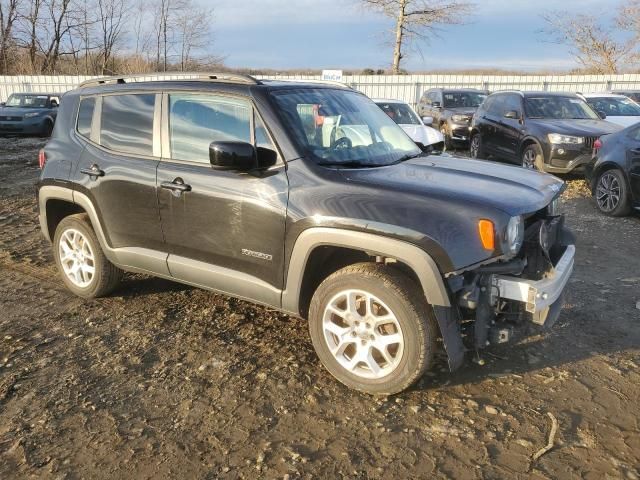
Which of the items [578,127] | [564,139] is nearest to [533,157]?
[564,139]

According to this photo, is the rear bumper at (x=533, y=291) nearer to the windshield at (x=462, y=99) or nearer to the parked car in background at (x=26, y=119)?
the windshield at (x=462, y=99)

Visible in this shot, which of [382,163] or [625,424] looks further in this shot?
[382,163]

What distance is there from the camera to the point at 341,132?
146 inches

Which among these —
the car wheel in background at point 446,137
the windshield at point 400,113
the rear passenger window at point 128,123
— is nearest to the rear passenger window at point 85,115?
the rear passenger window at point 128,123

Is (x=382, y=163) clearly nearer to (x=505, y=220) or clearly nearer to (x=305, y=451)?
(x=505, y=220)

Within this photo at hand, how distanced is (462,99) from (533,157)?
270 inches

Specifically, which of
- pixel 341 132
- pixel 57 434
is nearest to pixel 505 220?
pixel 341 132

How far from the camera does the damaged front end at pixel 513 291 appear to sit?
9.46 feet

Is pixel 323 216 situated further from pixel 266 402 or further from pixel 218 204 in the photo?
pixel 266 402

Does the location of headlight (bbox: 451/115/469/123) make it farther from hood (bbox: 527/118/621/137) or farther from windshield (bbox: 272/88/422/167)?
windshield (bbox: 272/88/422/167)

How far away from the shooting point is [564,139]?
30.7 feet

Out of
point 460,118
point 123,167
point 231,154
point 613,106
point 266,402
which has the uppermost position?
point 613,106

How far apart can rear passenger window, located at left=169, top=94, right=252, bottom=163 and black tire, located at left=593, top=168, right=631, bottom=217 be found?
5777 mm

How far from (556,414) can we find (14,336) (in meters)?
3.63
